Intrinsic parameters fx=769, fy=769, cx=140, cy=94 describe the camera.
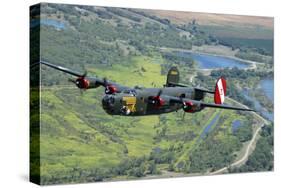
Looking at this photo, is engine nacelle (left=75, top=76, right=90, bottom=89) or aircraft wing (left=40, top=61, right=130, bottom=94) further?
engine nacelle (left=75, top=76, right=90, bottom=89)

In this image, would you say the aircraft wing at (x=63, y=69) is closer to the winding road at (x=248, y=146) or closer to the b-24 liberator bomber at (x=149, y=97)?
the b-24 liberator bomber at (x=149, y=97)

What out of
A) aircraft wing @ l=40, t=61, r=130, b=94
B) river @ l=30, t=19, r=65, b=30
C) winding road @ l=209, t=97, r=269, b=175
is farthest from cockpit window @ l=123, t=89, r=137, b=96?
winding road @ l=209, t=97, r=269, b=175

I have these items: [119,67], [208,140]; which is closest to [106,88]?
[119,67]

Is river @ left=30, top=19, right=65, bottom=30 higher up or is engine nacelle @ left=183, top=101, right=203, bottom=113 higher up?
river @ left=30, top=19, right=65, bottom=30

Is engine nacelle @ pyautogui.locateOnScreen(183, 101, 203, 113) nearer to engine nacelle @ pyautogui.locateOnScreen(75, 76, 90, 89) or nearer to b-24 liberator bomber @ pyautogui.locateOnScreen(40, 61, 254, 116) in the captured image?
b-24 liberator bomber @ pyautogui.locateOnScreen(40, 61, 254, 116)

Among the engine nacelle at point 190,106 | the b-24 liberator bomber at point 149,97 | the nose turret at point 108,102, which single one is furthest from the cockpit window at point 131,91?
the engine nacelle at point 190,106

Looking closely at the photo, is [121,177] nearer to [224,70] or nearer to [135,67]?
[135,67]
